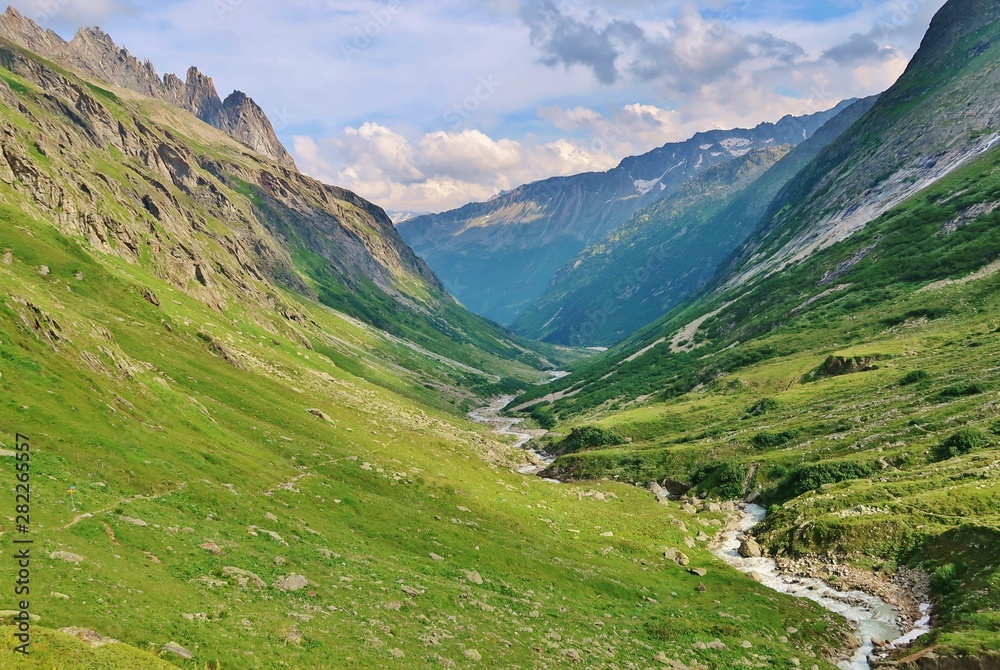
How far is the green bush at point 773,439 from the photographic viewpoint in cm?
9150

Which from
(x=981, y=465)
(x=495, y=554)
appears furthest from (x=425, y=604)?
(x=981, y=465)

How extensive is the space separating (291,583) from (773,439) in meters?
82.8

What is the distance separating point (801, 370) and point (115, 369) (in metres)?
129

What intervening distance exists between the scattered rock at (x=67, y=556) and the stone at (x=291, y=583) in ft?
33.0

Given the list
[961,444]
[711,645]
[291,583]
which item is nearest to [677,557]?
[711,645]

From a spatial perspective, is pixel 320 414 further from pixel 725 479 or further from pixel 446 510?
pixel 725 479

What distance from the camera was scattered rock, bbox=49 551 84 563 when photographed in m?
27.0

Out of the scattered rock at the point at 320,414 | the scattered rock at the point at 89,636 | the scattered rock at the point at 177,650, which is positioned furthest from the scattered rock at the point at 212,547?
the scattered rock at the point at 320,414

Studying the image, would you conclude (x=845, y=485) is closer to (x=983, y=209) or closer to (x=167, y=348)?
(x=167, y=348)

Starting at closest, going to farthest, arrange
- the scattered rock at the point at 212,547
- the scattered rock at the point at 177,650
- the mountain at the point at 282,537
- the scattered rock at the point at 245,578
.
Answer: the scattered rock at the point at 177,650 < the mountain at the point at 282,537 < the scattered rock at the point at 245,578 < the scattered rock at the point at 212,547

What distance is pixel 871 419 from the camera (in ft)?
277

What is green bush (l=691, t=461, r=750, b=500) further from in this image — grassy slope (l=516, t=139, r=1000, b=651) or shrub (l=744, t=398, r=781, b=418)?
shrub (l=744, t=398, r=781, b=418)

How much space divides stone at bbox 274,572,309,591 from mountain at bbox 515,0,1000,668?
3947 cm

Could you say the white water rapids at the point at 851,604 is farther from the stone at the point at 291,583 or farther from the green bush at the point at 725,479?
the stone at the point at 291,583
